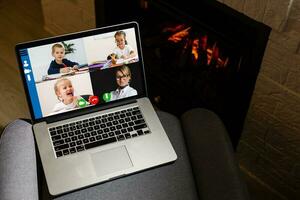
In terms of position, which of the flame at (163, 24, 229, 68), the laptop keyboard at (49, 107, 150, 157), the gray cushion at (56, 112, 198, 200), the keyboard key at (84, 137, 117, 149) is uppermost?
the flame at (163, 24, 229, 68)

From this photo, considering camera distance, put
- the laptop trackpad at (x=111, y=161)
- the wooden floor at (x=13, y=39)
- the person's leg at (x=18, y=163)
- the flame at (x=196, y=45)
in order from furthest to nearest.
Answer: the wooden floor at (x=13, y=39) < the flame at (x=196, y=45) < the laptop trackpad at (x=111, y=161) < the person's leg at (x=18, y=163)

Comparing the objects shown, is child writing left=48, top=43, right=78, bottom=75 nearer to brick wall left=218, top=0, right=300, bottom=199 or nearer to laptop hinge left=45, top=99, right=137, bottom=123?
laptop hinge left=45, top=99, right=137, bottom=123

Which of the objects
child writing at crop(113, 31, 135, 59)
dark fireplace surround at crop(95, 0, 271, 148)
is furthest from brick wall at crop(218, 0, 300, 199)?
child writing at crop(113, 31, 135, 59)

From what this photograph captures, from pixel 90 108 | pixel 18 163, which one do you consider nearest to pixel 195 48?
pixel 90 108

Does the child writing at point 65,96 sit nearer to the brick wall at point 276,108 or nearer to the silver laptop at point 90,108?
the silver laptop at point 90,108

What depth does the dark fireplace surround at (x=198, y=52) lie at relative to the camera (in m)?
1.31

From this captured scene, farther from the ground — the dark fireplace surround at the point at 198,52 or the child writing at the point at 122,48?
the child writing at the point at 122,48

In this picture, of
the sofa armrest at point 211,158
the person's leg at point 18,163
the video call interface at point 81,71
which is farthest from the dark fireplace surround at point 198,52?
the person's leg at point 18,163

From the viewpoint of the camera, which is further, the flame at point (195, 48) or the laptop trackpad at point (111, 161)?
the flame at point (195, 48)

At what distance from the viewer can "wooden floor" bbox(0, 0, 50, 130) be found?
1.94m

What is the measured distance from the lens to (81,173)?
1129 mm

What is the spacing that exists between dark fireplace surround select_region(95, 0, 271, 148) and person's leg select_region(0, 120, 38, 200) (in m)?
0.64

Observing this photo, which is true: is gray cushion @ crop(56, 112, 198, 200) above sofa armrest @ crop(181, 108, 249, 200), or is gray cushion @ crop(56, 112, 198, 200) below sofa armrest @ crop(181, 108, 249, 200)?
below

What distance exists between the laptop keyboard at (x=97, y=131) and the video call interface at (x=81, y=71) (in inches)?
1.9
